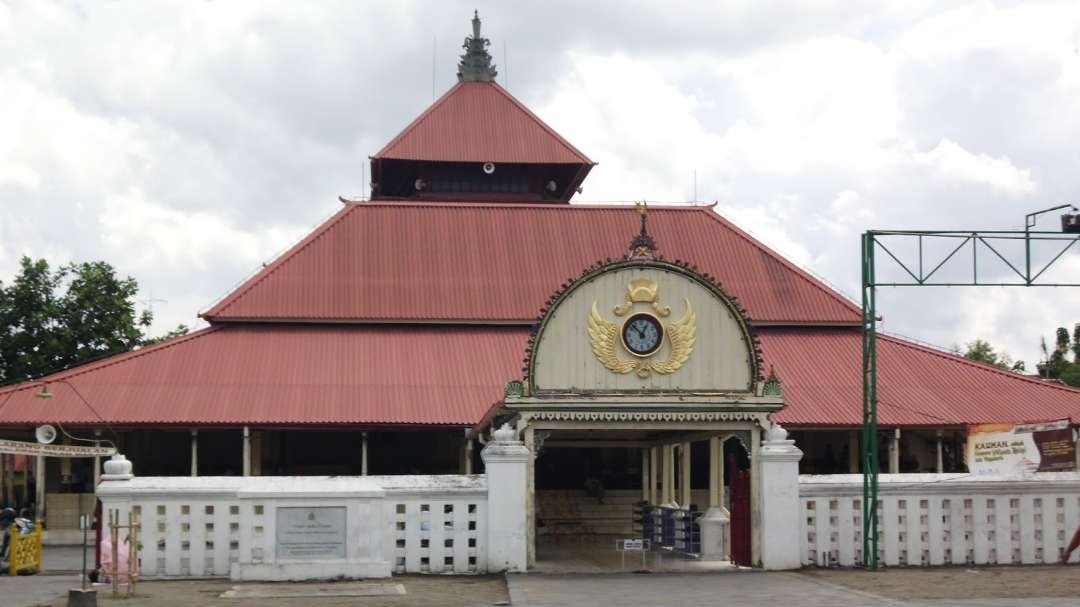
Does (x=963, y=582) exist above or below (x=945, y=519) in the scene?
below

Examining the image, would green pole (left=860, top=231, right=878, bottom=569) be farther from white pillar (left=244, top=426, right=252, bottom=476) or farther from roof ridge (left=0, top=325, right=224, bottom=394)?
roof ridge (left=0, top=325, right=224, bottom=394)

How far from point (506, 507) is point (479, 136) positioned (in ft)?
86.8

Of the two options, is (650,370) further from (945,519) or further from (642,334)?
(945,519)

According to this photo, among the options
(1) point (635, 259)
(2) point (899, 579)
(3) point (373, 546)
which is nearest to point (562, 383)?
(1) point (635, 259)

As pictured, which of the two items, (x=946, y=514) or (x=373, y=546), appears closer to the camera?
(x=373, y=546)

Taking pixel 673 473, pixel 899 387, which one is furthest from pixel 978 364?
pixel 673 473

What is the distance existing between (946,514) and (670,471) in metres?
8.03

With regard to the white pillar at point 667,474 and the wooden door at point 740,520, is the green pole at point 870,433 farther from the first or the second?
the white pillar at point 667,474

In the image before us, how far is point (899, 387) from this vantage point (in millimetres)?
40281

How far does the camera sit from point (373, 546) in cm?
2398

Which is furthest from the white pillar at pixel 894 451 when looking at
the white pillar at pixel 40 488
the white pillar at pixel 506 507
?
the white pillar at pixel 40 488

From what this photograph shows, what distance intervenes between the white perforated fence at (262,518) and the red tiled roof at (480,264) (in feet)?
56.9

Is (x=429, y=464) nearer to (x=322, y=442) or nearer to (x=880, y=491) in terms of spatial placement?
(x=322, y=442)

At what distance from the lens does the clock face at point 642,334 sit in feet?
85.4
